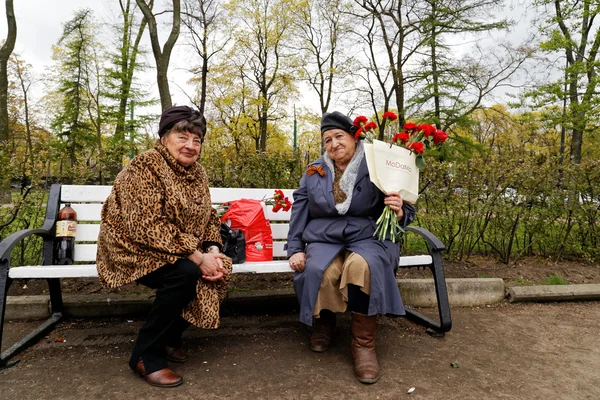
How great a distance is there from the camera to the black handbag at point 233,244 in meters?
2.92

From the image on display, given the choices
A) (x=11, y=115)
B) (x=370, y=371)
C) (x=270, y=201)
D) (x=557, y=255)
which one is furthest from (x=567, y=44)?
(x=11, y=115)

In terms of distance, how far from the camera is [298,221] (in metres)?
3.08

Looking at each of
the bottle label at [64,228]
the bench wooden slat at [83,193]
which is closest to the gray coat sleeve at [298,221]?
the bench wooden slat at [83,193]

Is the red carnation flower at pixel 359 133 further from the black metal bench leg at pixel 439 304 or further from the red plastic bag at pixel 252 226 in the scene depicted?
the black metal bench leg at pixel 439 304

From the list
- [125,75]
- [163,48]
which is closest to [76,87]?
[125,75]

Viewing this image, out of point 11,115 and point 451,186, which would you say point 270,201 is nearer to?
point 451,186

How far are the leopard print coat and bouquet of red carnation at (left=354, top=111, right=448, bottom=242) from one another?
112 cm

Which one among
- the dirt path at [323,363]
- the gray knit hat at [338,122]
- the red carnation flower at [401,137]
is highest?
the gray knit hat at [338,122]

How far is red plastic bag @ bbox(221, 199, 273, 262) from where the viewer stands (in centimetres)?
316

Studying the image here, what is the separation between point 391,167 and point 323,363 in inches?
53.3

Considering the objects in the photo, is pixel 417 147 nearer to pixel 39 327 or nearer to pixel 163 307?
pixel 163 307

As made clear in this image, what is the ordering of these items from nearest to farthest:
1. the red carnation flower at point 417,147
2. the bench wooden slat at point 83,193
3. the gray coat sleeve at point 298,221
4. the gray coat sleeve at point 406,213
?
1. the red carnation flower at point 417,147
2. the gray coat sleeve at point 406,213
3. the gray coat sleeve at point 298,221
4. the bench wooden slat at point 83,193

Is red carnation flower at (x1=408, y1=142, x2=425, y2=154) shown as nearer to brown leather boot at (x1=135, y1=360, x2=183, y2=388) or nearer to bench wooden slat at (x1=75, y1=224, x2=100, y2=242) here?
brown leather boot at (x1=135, y1=360, x2=183, y2=388)

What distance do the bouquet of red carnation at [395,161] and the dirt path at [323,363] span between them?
0.89 meters
